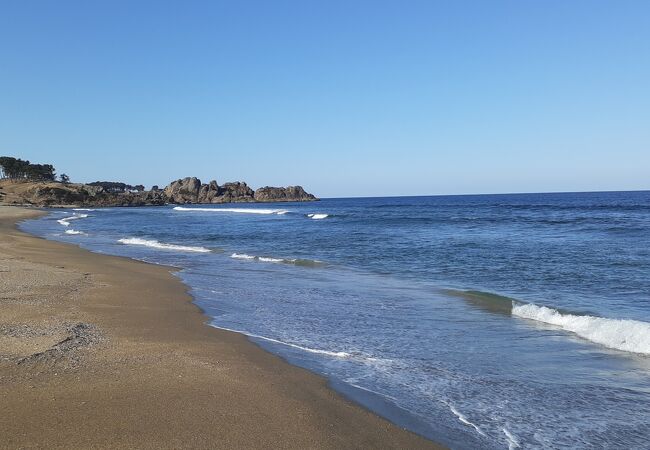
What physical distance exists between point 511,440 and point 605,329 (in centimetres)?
529

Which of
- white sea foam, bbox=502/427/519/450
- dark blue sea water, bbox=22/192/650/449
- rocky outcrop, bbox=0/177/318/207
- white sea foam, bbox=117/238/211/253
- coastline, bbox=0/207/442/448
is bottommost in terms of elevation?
white sea foam, bbox=117/238/211/253

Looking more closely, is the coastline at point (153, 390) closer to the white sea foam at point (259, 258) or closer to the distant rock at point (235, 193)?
the white sea foam at point (259, 258)

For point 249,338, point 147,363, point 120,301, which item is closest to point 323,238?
point 120,301

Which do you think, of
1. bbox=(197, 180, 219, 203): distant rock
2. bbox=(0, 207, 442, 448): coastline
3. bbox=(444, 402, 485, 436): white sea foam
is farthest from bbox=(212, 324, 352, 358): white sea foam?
bbox=(197, 180, 219, 203): distant rock

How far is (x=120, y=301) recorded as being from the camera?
11.0 m

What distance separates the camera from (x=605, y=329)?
9.15 metres

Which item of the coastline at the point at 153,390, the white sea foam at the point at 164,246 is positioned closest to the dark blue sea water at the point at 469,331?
the coastline at the point at 153,390

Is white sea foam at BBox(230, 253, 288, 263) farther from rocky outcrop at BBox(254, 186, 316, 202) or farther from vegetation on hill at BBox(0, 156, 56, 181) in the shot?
rocky outcrop at BBox(254, 186, 316, 202)

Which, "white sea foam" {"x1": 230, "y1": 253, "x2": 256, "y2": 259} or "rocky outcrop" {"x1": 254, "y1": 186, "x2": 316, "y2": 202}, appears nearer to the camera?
→ "white sea foam" {"x1": 230, "y1": 253, "x2": 256, "y2": 259}

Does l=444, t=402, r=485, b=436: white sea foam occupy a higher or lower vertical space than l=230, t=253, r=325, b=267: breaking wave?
higher

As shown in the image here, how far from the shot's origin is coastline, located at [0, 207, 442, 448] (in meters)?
4.38

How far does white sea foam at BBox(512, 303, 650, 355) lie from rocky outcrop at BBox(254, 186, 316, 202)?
6686 inches

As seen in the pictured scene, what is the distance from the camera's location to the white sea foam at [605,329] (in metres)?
8.52

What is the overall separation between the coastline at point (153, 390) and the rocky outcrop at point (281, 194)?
171 m
